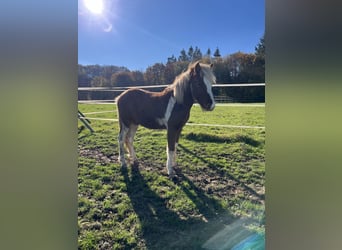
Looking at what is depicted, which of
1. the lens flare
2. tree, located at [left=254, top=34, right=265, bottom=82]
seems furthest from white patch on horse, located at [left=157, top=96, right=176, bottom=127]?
the lens flare

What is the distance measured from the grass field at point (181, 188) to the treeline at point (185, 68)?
12 cm

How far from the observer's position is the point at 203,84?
1.43 meters

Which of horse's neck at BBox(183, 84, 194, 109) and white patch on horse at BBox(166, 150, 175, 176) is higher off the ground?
horse's neck at BBox(183, 84, 194, 109)

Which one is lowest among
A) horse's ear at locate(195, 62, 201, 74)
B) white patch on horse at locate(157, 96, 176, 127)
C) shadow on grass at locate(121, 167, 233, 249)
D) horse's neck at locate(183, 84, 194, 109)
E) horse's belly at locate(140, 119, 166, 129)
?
shadow on grass at locate(121, 167, 233, 249)

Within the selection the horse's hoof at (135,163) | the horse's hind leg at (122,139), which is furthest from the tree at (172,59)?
the horse's hoof at (135,163)

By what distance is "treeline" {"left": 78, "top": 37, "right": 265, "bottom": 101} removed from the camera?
4.47 ft

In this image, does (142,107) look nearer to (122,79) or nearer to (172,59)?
(122,79)

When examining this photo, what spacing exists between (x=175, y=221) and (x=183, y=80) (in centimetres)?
75

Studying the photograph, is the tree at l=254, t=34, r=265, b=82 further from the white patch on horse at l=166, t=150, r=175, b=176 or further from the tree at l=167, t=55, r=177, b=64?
the white patch on horse at l=166, t=150, r=175, b=176

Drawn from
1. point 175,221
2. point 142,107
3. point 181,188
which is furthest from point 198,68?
point 175,221

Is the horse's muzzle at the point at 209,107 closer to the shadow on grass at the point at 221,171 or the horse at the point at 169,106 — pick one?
the horse at the point at 169,106

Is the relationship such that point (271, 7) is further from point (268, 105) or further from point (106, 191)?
point (106, 191)
